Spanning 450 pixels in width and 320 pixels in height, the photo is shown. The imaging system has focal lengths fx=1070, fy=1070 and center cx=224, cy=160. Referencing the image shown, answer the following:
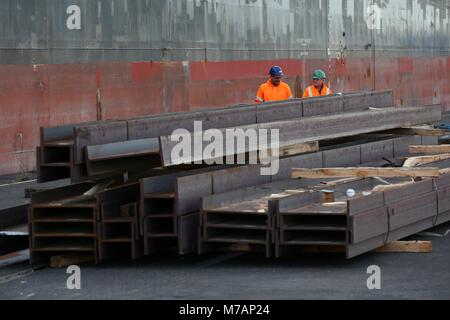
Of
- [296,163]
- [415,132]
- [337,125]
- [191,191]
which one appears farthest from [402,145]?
[191,191]

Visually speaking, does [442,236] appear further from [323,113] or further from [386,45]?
[386,45]

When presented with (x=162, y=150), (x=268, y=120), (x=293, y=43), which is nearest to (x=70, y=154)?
(x=162, y=150)

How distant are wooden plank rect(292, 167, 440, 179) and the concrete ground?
1.05 metres

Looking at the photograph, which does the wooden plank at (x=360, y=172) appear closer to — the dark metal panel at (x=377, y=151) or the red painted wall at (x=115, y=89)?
the dark metal panel at (x=377, y=151)

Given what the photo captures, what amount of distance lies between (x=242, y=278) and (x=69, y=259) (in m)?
1.88

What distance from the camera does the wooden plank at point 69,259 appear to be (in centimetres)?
1034

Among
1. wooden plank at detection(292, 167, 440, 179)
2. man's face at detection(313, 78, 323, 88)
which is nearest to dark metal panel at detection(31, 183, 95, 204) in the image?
wooden plank at detection(292, 167, 440, 179)

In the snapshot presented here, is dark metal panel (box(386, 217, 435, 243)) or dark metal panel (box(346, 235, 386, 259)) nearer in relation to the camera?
dark metal panel (box(346, 235, 386, 259))
